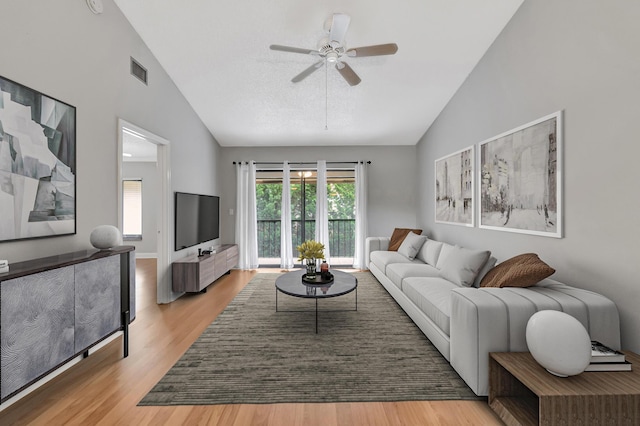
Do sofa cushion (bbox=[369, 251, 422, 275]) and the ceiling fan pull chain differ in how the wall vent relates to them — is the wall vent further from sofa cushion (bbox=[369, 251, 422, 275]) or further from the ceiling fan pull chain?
sofa cushion (bbox=[369, 251, 422, 275])

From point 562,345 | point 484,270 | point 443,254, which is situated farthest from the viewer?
point 443,254

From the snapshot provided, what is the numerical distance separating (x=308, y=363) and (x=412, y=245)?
2790mm

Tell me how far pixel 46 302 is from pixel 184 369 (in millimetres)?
1027

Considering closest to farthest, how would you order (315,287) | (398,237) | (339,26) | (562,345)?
(562,345), (339,26), (315,287), (398,237)

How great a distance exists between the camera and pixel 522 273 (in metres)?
2.08

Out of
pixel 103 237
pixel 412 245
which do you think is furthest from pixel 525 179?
pixel 103 237

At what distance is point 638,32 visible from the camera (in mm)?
1739

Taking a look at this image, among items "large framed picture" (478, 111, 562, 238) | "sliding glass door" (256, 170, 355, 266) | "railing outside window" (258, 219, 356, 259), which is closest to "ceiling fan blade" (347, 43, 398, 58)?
"large framed picture" (478, 111, 562, 238)

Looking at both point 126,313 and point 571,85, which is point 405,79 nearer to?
point 571,85

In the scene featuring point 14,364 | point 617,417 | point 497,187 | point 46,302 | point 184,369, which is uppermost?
point 497,187

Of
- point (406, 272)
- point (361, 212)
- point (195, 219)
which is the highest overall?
point (361, 212)

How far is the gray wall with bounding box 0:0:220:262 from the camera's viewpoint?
6.32ft

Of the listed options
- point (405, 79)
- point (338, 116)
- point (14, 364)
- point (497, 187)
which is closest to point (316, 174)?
point (338, 116)

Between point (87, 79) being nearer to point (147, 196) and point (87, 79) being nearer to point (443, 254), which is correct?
point (443, 254)
